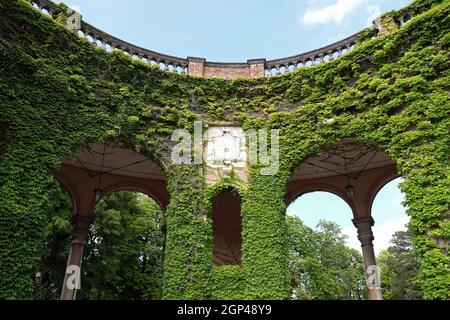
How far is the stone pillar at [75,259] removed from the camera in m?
14.5

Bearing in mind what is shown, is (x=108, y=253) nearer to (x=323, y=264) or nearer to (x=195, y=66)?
(x=195, y=66)

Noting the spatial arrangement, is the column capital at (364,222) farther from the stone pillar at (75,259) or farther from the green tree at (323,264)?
the green tree at (323,264)

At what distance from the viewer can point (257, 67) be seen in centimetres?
1405

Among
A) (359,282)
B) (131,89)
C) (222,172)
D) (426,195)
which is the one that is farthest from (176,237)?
(359,282)

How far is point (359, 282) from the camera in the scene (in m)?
34.2

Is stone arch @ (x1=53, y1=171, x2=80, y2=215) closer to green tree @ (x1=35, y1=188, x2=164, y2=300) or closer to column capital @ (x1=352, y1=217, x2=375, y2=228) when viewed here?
green tree @ (x1=35, y1=188, x2=164, y2=300)

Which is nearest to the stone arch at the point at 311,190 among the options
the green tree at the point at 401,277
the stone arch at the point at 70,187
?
the stone arch at the point at 70,187

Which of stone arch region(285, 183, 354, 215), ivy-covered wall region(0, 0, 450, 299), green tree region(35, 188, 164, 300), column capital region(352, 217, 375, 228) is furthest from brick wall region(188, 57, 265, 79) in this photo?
green tree region(35, 188, 164, 300)

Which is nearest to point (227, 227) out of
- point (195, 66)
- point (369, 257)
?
point (369, 257)

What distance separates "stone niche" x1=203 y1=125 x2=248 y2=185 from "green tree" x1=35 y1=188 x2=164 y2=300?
24.3 feet

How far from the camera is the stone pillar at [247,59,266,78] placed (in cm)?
1395

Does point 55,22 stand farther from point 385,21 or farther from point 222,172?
point 385,21

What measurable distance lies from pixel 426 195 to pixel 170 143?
7.65 metres
